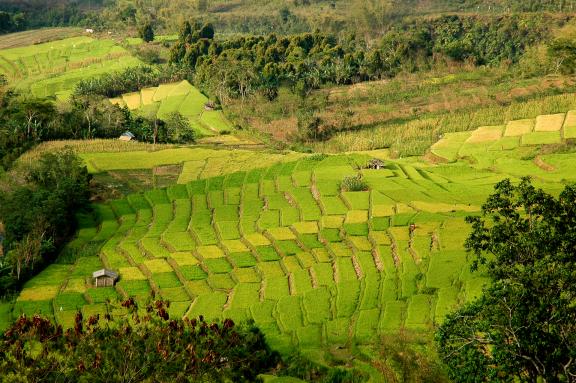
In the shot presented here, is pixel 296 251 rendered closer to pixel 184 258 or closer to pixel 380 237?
pixel 380 237

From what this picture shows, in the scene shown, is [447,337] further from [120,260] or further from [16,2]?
[16,2]

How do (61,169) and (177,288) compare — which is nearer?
(177,288)

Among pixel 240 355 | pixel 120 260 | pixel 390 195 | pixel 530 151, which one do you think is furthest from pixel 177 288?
pixel 530 151

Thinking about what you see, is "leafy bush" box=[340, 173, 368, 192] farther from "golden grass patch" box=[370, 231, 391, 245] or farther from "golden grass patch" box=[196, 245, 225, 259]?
"golden grass patch" box=[196, 245, 225, 259]

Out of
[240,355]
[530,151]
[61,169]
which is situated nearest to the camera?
[240,355]

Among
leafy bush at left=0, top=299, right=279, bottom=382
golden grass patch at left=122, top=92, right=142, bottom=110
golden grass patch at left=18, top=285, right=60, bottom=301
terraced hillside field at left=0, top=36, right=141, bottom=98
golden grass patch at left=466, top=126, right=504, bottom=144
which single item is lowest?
golden grass patch at left=122, top=92, right=142, bottom=110

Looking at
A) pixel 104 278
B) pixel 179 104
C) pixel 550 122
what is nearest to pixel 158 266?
pixel 104 278

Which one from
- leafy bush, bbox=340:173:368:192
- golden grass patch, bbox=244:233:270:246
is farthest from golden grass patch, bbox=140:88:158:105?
golden grass patch, bbox=244:233:270:246
